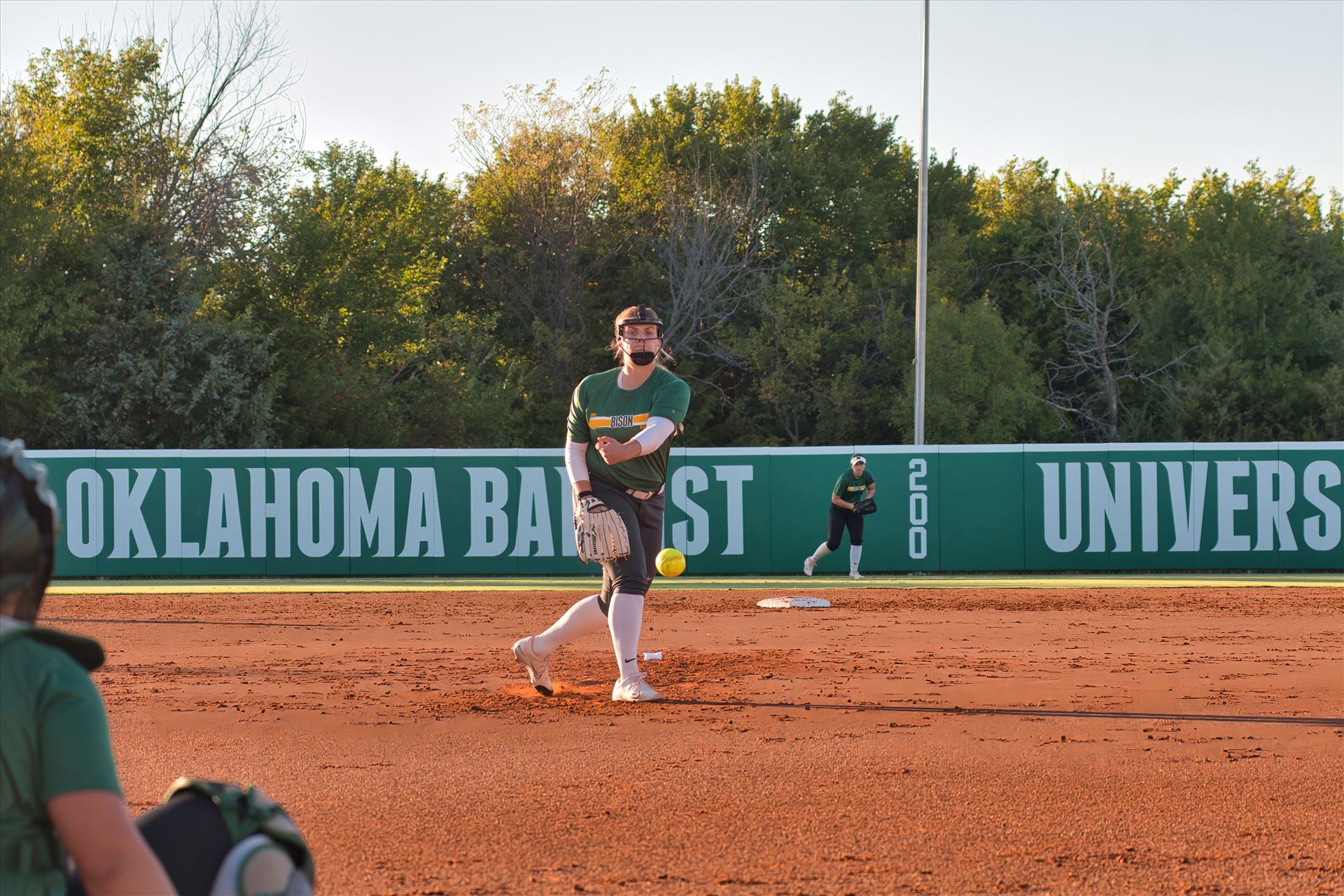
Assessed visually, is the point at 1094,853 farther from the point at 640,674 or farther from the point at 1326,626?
the point at 1326,626

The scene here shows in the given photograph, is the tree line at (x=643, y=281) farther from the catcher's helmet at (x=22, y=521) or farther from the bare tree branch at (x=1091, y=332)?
the catcher's helmet at (x=22, y=521)

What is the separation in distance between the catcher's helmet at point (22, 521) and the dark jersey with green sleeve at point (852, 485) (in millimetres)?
17753

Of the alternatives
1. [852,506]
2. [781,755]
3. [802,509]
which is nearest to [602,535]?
[781,755]

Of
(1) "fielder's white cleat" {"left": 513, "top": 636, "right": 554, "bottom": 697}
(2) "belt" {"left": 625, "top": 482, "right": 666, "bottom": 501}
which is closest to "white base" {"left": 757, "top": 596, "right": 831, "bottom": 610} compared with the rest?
(1) "fielder's white cleat" {"left": 513, "top": 636, "right": 554, "bottom": 697}

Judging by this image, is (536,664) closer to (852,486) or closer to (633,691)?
(633,691)

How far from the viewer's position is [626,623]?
7840mm

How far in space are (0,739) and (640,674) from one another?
20.9 ft

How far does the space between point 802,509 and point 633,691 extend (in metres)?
14.0

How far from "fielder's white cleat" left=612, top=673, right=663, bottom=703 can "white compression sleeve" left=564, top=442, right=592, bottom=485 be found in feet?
4.04

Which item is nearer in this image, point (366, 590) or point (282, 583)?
point (366, 590)

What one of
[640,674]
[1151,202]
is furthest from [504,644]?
[1151,202]

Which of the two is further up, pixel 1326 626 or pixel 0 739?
pixel 0 739

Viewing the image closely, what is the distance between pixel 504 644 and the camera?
38.5 ft

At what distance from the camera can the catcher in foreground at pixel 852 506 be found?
19.7 meters
